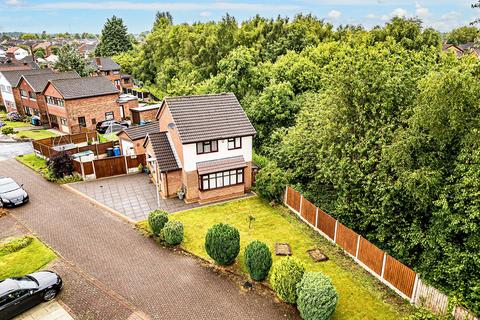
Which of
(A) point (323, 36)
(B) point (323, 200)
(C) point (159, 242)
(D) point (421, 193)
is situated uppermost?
(A) point (323, 36)

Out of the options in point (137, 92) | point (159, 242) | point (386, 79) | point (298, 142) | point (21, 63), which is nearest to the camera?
point (386, 79)

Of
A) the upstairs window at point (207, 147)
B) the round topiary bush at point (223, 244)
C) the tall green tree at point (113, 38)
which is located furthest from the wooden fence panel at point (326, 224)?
the tall green tree at point (113, 38)

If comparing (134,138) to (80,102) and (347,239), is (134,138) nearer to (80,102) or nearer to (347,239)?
(80,102)

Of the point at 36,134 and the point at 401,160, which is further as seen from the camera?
the point at 36,134

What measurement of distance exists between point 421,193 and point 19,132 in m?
48.8


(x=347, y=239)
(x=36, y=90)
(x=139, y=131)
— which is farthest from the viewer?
(x=36, y=90)

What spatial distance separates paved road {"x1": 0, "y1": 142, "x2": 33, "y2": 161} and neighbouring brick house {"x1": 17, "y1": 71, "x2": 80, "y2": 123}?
8539mm

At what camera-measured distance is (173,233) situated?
20.1 meters

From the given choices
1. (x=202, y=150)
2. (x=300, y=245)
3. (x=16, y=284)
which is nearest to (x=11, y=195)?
(x=16, y=284)

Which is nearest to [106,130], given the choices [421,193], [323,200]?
[323,200]

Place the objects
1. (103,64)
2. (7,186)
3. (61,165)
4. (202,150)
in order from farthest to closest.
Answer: (103,64)
(61,165)
(7,186)
(202,150)

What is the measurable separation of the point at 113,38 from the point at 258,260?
11075 cm

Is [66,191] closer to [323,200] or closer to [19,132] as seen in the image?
[323,200]

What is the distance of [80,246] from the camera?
20.5m
